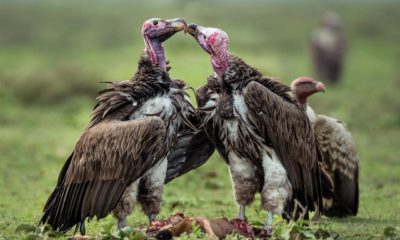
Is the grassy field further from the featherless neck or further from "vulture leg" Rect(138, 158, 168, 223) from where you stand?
the featherless neck

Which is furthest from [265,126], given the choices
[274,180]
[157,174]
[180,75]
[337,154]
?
[180,75]

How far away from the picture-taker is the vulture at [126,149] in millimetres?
7668

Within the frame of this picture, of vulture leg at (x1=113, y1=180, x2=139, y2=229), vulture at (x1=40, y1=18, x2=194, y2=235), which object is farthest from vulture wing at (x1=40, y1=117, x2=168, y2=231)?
vulture leg at (x1=113, y1=180, x2=139, y2=229)

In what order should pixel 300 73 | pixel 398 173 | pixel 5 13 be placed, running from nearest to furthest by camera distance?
pixel 398 173, pixel 300 73, pixel 5 13

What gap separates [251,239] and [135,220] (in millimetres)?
2318

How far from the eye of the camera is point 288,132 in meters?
8.02

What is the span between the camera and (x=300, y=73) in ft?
86.1

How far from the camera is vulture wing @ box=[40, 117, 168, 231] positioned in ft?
25.1

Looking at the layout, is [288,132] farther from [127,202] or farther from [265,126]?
[127,202]

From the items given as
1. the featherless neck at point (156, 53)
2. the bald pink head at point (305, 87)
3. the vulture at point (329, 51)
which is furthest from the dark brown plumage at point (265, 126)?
the vulture at point (329, 51)

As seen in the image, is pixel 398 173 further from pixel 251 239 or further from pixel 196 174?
pixel 251 239

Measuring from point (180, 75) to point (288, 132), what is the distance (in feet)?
48.4

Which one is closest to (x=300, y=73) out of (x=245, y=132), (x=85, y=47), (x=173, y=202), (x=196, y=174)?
(x=85, y=47)

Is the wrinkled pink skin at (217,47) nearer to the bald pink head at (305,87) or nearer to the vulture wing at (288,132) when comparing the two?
the vulture wing at (288,132)
